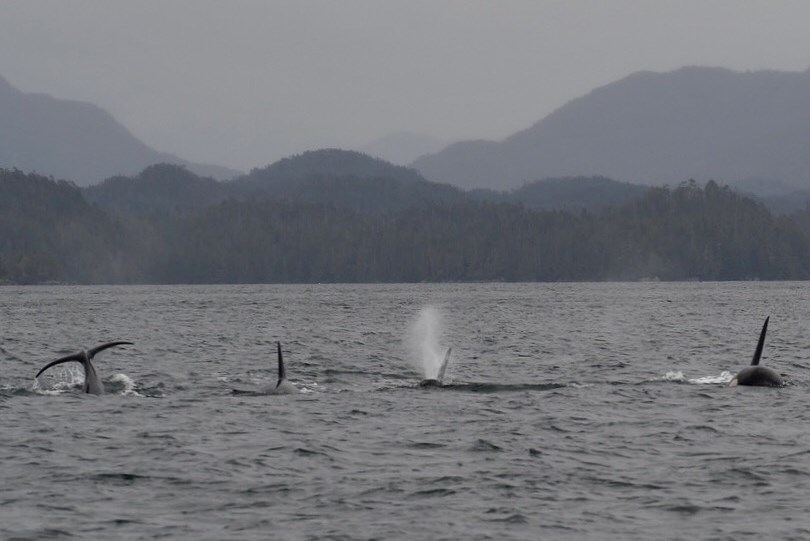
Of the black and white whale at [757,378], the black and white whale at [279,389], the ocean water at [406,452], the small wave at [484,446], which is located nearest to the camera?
the ocean water at [406,452]

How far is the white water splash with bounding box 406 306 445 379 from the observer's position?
56600mm

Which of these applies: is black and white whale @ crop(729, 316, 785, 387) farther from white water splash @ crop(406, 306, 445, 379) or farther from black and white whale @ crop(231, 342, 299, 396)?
black and white whale @ crop(231, 342, 299, 396)

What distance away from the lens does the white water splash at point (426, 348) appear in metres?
56.6

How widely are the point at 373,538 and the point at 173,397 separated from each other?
74.3ft

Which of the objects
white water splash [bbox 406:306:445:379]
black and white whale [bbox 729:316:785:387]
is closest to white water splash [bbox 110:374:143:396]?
white water splash [bbox 406:306:445:379]

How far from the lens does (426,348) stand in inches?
3012

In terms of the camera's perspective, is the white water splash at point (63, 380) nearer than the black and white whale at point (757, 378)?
No

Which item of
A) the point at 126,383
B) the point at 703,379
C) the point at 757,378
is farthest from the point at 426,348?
the point at 757,378

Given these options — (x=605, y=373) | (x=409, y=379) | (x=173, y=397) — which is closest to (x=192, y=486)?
(x=173, y=397)

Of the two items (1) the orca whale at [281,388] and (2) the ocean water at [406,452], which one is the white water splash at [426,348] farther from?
(1) the orca whale at [281,388]

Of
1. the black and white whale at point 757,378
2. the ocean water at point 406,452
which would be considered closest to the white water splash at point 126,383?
the ocean water at point 406,452

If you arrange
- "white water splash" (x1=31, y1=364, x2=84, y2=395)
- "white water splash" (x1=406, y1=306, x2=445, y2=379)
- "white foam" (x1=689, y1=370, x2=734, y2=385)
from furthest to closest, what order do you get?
"white water splash" (x1=406, y1=306, x2=445, y2=379)
"white foam" (x1=689, y1=370, x2=734, y2=385)
"white water splash" (x1=31, y1=364, x2=84, y2=395)

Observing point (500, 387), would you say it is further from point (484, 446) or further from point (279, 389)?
point (484, 446)

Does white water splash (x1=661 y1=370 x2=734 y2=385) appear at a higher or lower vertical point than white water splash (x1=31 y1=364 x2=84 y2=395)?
higher
